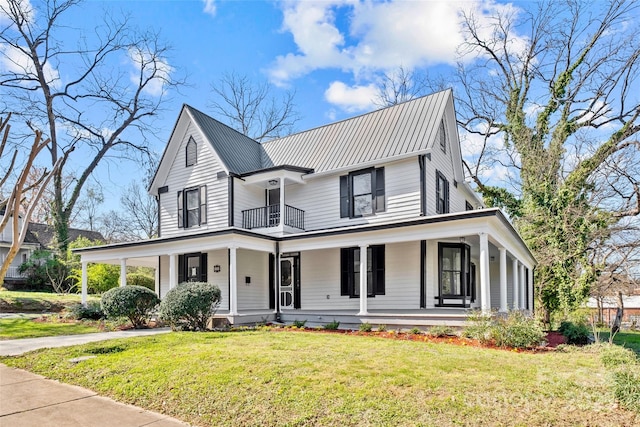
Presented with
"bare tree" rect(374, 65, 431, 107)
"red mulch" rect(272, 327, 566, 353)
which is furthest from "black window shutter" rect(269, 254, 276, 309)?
"bare tree" rect(374, 65, 431, 107)

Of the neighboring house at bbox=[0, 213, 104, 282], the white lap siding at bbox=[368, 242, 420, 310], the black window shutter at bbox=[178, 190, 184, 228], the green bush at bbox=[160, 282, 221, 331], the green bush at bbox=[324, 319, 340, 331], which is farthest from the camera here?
the neighboring house at bbox=[0, 213, 104, 282]

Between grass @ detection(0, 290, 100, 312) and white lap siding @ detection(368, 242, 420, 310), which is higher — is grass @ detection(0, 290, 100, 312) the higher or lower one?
the lower one

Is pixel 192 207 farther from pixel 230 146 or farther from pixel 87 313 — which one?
pixel 87 313

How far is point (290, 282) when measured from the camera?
685 inches

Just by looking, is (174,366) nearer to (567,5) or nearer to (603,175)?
(603,175)

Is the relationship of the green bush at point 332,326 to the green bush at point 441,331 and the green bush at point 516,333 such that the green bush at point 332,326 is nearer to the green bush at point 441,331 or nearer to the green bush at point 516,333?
the green bush at point 441,331

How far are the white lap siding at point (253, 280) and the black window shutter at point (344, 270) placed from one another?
3326 millimetres

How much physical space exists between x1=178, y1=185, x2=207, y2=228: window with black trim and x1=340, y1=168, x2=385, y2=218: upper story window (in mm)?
6062

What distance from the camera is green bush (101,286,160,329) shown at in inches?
527

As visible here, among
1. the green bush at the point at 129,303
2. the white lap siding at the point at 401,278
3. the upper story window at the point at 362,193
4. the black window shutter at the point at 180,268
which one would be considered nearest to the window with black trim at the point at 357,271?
the white lap siding at the point at 401,278

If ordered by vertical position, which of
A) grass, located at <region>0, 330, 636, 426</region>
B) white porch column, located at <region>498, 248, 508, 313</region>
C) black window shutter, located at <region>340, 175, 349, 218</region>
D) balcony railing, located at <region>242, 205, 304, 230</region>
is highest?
black window shutter, located at <region>340, 175, 349, 218</region>

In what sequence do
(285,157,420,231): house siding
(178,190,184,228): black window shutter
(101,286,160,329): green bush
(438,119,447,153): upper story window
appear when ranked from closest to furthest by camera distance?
1. (101,286,160,329): green bush
2. (285,157,420,231): house siding
3. (438,119,447,153): upper story window
4. (178,190,184,228): black window shutter

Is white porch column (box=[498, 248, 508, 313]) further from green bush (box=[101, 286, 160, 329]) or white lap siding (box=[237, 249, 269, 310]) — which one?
green bush (box=[101, 286, 160, 329])

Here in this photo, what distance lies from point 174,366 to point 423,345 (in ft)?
17.7
